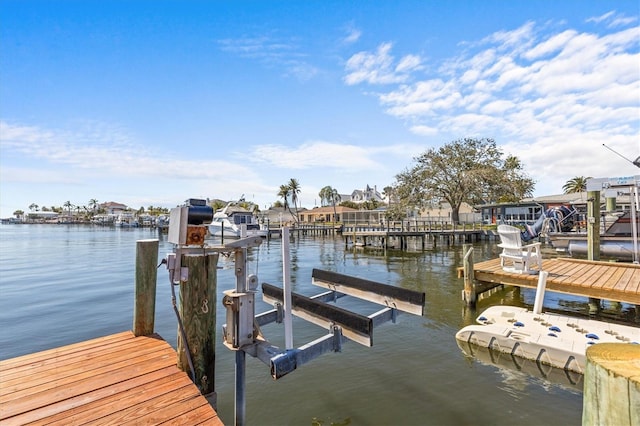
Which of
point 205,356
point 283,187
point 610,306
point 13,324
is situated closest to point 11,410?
point 205,356

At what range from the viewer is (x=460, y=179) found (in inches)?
1467

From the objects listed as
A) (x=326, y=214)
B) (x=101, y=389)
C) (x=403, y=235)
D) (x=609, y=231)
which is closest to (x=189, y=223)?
(x=101, y=389)

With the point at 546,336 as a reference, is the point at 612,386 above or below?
above

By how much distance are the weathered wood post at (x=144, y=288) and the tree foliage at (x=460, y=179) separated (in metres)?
36.0

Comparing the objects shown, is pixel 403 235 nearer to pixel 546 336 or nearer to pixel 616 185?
pixel 616 185

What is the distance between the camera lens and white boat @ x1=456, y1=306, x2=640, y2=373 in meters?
5.40

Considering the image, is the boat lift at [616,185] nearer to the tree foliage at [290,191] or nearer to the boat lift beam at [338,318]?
the boat lift beam at [338,318]

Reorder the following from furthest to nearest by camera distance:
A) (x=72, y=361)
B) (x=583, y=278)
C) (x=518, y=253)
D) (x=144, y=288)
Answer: (x=518, y=253)
(x=583, y=278)
(x=144, y=288)
(x=72, y=361)

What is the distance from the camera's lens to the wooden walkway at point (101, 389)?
109 inches

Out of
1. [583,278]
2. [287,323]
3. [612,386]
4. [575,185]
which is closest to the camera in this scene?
[612,386]

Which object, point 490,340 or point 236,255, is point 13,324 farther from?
point 490,340

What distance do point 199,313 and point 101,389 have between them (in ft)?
3.44

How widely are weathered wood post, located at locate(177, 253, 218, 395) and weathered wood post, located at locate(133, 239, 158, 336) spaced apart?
1308 millimetres

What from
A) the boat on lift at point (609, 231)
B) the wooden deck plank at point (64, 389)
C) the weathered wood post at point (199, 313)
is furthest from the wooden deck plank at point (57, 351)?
the boat on lift at point (609, 231)
